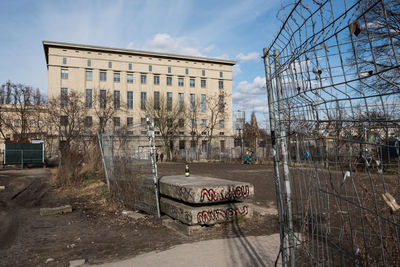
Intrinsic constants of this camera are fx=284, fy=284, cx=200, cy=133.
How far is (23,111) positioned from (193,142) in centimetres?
2564

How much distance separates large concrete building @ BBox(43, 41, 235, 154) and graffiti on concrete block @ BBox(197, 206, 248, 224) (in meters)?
40.9

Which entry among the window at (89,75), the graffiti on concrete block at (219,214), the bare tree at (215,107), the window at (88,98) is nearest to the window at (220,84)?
the bare tree at (215,107)

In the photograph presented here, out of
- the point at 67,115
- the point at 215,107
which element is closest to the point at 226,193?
the point at 67,115

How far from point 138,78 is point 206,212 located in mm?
49370

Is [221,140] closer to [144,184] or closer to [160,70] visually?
[160,70]

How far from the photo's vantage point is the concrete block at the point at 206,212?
5.00 metres

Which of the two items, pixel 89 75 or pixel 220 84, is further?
pixel 220 84

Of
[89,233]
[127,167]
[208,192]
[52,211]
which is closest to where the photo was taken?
[208,192]

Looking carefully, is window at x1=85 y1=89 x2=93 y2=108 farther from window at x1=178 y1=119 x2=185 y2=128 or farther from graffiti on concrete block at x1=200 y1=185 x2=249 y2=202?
graffiti on concrete block at x1=200 y1=185 x2=249 y2=202

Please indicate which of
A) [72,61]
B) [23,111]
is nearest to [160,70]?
[72,61]

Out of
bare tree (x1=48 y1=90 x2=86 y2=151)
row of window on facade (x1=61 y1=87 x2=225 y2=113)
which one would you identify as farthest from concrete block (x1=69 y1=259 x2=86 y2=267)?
row of window on facade (x1=61 y1=87 x2=225 y2=113)

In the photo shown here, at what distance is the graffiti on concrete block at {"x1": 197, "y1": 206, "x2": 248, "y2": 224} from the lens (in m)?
5.05

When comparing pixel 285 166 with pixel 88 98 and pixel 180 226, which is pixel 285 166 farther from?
pixel 88 98

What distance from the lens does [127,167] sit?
7.61 m
